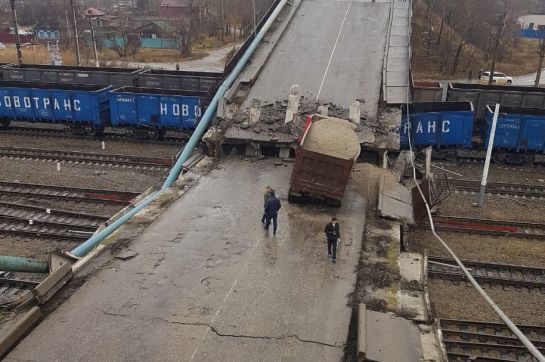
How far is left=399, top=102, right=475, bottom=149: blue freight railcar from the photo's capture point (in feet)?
69.5

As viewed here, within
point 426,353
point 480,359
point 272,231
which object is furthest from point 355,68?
point 426,353

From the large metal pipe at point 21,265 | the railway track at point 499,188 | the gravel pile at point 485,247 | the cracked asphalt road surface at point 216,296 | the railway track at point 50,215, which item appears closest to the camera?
the cracked asphalt road surface at point 216,296

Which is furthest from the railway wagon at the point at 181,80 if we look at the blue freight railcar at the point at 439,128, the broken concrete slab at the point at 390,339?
the broken concrete slab at the point at 390,339

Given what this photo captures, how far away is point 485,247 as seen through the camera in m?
14.7

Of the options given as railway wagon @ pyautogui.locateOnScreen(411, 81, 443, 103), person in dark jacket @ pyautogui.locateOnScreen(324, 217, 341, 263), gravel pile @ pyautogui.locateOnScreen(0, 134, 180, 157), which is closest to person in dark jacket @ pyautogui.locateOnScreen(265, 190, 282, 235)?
person in dark jacket @ pyautogui.locateOnScreen(324, 217, 341, 263)

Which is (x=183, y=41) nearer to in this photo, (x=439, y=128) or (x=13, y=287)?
(x=439, y=128)

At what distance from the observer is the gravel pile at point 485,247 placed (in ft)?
46.1

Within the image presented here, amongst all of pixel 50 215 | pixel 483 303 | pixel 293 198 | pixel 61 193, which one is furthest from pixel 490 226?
pixel 61 193

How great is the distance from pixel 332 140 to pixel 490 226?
6506 mm

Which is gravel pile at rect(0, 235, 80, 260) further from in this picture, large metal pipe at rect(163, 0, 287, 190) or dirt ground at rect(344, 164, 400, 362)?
dirt ground at rect(344, 164, 400, 362)

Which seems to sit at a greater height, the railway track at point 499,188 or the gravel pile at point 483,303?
the railway track at point 499,188

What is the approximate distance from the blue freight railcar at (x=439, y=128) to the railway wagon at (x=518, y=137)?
1.09 meters

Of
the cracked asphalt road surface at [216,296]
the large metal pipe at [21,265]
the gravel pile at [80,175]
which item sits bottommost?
the gravel pile at [80,175]

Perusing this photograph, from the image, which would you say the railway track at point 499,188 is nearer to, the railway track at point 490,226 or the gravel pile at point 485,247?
the railway track at point 490,226
